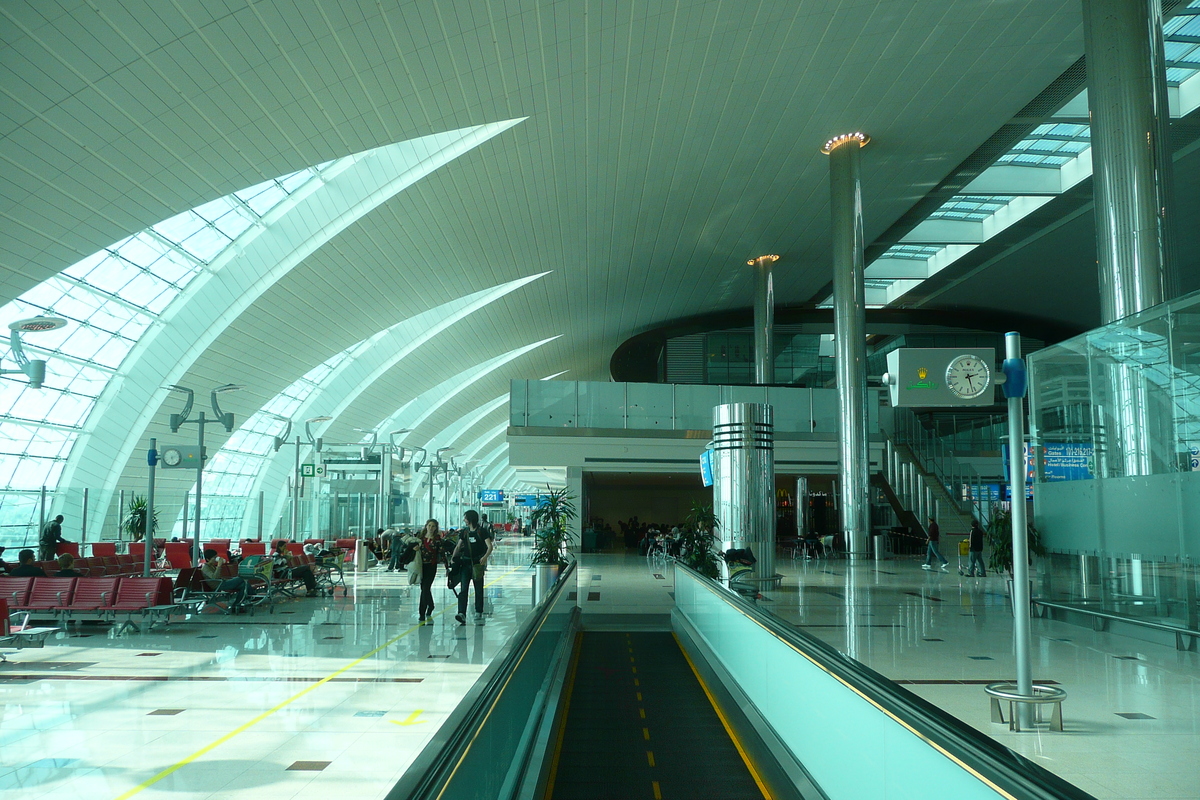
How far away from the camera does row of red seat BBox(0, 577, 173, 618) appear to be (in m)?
12.0

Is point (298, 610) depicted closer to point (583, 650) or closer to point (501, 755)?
point (583, 650)

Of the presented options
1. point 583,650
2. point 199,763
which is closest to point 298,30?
point 583,650

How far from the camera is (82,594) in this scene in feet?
39.9

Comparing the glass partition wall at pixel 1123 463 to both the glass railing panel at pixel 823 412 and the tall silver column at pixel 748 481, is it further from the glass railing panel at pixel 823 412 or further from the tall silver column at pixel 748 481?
the glass railing panel at pixel 823 412

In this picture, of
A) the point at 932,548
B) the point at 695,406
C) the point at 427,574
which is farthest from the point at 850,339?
the point at 427,574

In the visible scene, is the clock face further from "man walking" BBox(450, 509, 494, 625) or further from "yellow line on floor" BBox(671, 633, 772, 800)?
"man walking" BBox(450, 509, 494, 625)

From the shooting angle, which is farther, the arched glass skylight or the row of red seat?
the arched glass skylight

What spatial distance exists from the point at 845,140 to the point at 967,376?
1784cm

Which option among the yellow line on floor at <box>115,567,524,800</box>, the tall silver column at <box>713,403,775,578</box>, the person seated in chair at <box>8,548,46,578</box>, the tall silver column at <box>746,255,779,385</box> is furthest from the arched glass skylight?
the tall silver column at <box>746,255,779,385</box>

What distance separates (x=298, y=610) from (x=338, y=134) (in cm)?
886

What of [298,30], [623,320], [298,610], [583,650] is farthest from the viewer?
[623,320]

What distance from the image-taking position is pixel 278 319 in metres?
27.9

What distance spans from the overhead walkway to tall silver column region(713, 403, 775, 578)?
633 centimetres

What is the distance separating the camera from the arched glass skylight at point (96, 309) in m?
22.6
